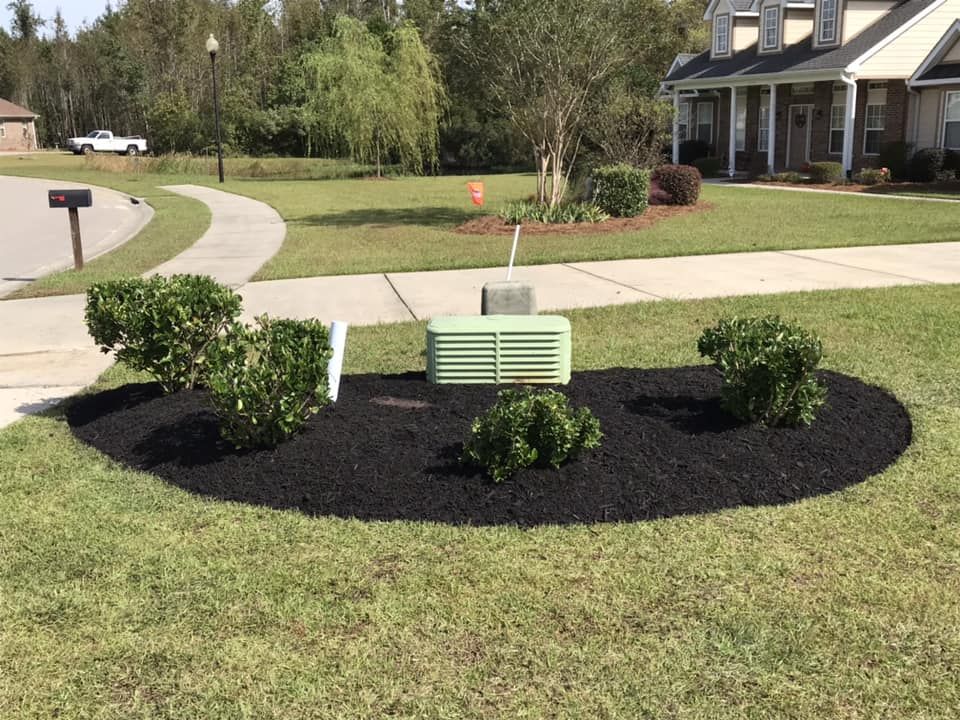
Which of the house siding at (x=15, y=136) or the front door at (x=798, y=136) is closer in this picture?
the front door at (x=798, y=136)

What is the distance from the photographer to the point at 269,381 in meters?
4.39

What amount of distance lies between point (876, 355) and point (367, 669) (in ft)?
16.6

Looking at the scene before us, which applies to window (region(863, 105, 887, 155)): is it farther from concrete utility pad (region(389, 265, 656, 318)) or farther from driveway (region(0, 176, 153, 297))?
driveway (region(0, 176, 153, 297))

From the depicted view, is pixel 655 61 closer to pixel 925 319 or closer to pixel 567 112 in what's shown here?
pixel 567 112

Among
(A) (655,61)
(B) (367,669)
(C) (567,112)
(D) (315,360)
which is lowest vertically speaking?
(B) (367,669)

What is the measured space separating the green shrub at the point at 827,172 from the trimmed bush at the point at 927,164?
5.92 feet

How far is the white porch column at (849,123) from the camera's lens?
24.4 m

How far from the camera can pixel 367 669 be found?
9.66 ft

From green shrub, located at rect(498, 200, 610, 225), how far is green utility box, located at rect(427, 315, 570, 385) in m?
9.88

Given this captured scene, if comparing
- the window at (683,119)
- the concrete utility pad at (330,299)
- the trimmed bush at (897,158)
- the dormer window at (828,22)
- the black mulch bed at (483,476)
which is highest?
the dormer window at (828,22)

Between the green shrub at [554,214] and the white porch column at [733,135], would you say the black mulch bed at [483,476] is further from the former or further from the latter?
the white porch column at [733,135]

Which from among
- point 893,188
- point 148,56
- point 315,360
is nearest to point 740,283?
point 315,360

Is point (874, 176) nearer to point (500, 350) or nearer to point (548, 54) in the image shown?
point (548, 54)

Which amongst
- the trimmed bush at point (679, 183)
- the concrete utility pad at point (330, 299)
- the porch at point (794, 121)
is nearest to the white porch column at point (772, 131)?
the porch at point (794, 121)
